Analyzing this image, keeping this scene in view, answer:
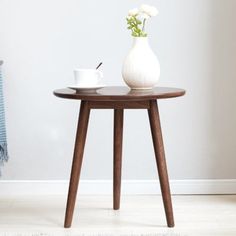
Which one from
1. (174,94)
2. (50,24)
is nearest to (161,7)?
(50,24)

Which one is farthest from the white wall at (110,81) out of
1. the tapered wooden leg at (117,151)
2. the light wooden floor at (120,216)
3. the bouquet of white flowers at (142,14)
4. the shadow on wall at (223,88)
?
the bouquet of white flowers at (142,14)

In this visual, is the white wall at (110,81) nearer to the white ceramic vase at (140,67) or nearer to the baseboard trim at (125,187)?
the baseboard trim at (125,187)

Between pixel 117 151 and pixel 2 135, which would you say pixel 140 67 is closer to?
pixel 117 151

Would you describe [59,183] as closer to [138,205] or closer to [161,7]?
[138,205]

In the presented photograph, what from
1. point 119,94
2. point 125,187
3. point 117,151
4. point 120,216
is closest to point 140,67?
point 119,94

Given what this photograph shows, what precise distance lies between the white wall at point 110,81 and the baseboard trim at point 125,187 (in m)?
0.03

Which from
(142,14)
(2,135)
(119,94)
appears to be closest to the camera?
(119,94)

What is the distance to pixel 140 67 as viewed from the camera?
70.9 inches

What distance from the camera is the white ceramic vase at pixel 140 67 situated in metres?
1.80

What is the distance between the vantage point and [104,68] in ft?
7.48

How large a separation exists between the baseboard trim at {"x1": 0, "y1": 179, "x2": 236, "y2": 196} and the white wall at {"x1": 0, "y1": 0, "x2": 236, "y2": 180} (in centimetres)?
3

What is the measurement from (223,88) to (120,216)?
78cm


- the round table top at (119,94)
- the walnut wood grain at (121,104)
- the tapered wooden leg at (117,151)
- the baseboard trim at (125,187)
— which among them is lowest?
the baseboard trim at (125,187)

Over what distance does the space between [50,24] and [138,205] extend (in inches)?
35.6
